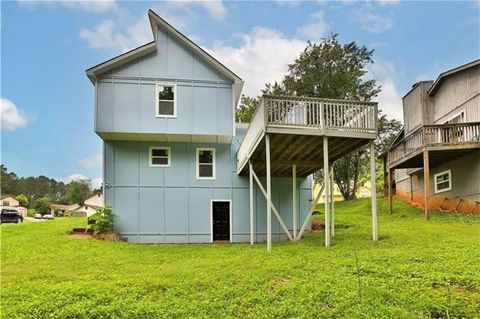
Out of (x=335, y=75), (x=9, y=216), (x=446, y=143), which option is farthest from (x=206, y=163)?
(x=9, y=216)

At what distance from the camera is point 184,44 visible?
16141 millimetres

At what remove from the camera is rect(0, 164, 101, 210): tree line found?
73812 millimetres

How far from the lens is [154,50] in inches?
630

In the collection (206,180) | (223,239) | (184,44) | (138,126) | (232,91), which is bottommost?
(223,239)

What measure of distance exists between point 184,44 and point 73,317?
487 inches

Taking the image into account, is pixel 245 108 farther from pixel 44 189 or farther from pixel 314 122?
pixel 44 189

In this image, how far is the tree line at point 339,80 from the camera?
93.8 feet

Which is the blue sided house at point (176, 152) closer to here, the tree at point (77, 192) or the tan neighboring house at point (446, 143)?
the tan neighboring house at point (446, 143)

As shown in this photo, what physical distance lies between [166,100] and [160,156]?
230cm

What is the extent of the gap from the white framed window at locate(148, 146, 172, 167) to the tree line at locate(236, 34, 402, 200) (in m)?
16.0

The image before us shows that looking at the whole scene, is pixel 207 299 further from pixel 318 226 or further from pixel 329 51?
pixel 329 51

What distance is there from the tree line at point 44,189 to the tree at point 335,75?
54387 mm

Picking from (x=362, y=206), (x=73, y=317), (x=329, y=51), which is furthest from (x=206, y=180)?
(x=329, y=51)

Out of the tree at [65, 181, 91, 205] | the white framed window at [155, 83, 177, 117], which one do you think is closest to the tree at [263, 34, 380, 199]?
the white framed window at [155, 83, 177, 117]
